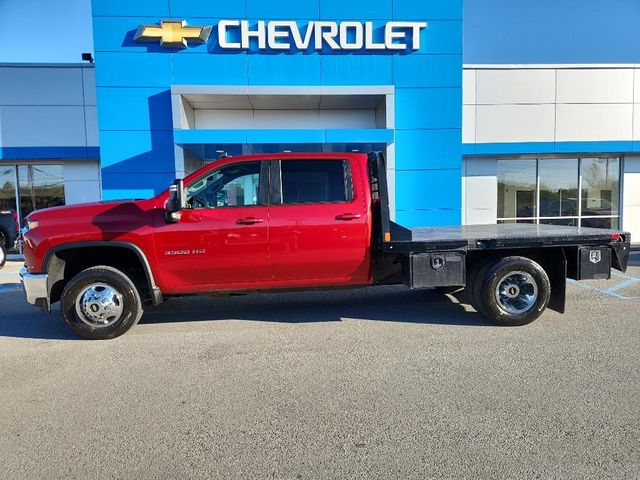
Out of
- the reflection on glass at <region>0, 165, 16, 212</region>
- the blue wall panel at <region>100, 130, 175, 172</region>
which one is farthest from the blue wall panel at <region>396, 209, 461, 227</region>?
the reflection on glass at <region>0, 165, 16, 212</region>

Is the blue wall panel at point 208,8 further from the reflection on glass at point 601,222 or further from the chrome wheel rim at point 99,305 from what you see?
the reflection on glass at point 601,222

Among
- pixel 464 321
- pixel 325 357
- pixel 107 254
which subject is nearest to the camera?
pixel 325 357

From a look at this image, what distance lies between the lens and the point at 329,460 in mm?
2633

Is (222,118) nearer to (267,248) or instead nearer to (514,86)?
(514,86)

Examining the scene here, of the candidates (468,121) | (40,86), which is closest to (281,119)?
(468,121)

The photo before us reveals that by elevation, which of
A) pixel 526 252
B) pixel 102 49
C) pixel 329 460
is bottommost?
pixel 329 460

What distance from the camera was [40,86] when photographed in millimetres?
13273

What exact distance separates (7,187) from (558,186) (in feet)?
59.9

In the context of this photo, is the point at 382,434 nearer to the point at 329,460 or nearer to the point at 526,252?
the point at 329,460

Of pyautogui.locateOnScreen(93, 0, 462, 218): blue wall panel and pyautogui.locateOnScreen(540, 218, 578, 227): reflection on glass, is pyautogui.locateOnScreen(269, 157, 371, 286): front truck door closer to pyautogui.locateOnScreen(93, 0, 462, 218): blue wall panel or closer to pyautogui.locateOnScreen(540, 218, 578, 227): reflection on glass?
pyautogui.locateOnScreen(93, 0, 462, 218): blue wall panel

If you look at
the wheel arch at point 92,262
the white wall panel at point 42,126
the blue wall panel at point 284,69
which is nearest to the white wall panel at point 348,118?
the blue wall panel at point 284,69

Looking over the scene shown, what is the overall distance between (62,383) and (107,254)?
1.74 m

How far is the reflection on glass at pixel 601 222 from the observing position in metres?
14.9

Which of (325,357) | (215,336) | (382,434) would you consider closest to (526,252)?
(325,357)
